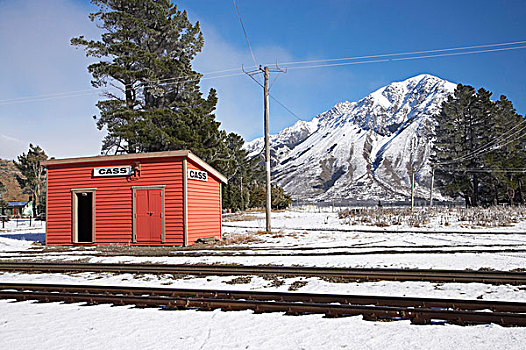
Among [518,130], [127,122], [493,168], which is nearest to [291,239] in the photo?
[127,122]

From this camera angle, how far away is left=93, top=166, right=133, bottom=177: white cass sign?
682 inches

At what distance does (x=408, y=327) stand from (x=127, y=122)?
32.5 meters

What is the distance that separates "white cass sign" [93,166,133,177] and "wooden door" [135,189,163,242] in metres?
1.04

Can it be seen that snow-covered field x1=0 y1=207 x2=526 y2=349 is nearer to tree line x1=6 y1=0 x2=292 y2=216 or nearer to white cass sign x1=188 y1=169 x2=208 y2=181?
white cass sign x1=188 y1=169 x2=208 y2=181

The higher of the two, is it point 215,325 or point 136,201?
point 136,201

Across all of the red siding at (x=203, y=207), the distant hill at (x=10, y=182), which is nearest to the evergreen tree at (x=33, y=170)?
the distant hill at (x=10, y=182)

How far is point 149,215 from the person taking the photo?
16969mm

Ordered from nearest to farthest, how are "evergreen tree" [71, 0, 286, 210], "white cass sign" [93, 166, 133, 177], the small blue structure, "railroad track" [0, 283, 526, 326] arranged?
"railroad track" [0, 283, 526, 326] → "white cass sign" [93, 166, 133, 177] → "evergreen tree" [71, 0, 286, 210] → the small blue structure

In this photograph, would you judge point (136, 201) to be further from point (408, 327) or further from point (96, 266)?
point (408, 327)

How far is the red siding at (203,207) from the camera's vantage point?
668 inches

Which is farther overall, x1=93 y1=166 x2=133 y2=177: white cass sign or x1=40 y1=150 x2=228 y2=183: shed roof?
x1=93 y1=166 x2=133 y2=177: white cass sign

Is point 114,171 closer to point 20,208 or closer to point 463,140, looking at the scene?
point 463,140

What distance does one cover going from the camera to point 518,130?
173ft

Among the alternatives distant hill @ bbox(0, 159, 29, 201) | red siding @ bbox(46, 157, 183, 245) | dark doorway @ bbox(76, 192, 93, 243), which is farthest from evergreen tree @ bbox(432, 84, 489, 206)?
distant hill @ bbox(0, 159, 29, 201)
